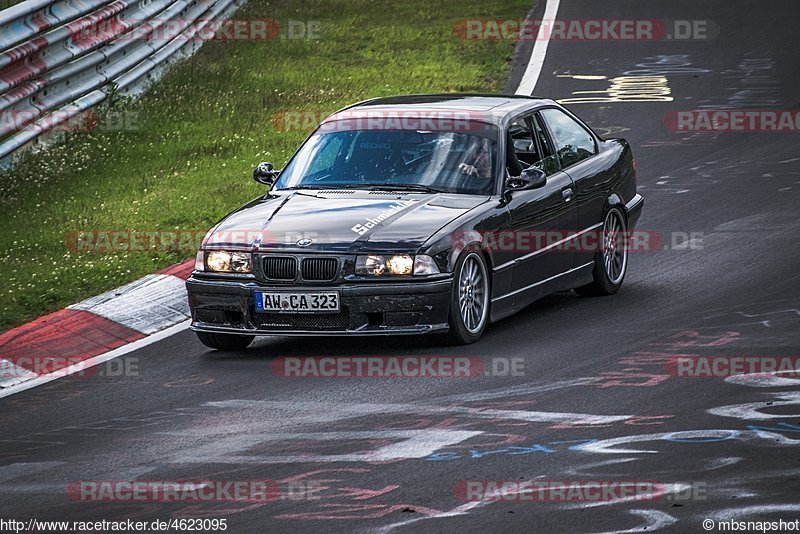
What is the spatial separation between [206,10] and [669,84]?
20.7ft

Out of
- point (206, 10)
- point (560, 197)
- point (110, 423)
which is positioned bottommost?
point (110, 423)

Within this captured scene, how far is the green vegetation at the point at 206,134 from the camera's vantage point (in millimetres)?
12547

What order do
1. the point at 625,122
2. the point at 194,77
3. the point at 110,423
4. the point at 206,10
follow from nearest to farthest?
the point at 110,423, the point at 625,122, the point at 194,77, the point at 206,10

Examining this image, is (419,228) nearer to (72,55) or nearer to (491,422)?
(491,422)

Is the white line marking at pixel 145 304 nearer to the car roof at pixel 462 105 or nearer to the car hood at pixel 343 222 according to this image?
the car hood at pixel 343 222

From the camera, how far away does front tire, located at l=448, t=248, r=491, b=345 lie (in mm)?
9891

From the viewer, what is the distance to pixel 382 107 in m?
11.5

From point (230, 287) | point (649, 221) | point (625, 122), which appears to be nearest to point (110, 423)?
point (230, 287)

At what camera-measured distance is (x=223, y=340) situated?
1032 cm

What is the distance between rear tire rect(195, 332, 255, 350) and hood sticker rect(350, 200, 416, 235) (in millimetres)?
1079

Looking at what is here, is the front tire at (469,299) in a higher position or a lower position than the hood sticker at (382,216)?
lower

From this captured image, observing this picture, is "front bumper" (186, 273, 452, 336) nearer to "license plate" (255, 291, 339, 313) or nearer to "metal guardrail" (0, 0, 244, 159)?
"license plate" (255, 291, 339, 313)

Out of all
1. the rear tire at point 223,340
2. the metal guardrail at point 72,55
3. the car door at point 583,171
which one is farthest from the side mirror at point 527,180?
the metal guardrail at point 72,55

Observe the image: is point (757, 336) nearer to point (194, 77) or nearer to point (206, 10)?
point (194, 77)
